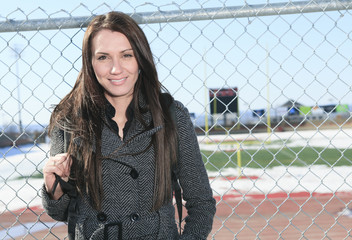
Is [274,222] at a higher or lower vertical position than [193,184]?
lower

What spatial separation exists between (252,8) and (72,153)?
120 cm

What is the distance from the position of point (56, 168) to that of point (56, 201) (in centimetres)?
14

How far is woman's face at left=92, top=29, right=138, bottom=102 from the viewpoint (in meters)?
1.33

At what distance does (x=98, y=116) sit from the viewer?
1402mm

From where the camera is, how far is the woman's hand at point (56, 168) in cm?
128

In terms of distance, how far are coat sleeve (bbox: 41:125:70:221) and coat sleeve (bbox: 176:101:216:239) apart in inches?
16.6

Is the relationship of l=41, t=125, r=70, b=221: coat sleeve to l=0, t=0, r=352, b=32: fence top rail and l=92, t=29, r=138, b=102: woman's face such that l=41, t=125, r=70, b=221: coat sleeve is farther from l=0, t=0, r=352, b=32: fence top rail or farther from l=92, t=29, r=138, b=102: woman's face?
l=0, t=0, r=352, b=32: fence top rail

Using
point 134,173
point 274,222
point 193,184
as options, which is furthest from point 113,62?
point 274,222

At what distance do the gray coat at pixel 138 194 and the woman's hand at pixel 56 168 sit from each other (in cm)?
5

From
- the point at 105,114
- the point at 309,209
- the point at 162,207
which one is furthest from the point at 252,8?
the point at 309,209

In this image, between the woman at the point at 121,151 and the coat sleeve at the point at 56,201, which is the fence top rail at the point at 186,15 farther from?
the coat sleeve at the point at 56,201

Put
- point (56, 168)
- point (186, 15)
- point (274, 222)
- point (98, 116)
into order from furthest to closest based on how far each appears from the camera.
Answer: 1. point (274, 222)
2. point (186, 15)
3. point (98, 116)
4. point (56, 168)

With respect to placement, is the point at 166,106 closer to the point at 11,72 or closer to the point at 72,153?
the point at 72,153

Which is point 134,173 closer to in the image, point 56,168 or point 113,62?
point 56,168
